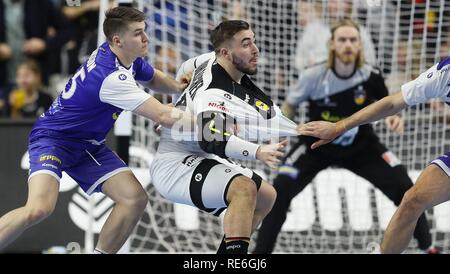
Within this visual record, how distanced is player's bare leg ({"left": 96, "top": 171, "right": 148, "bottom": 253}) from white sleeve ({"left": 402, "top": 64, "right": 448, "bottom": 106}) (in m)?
2.03

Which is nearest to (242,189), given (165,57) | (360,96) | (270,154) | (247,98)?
(270,154)

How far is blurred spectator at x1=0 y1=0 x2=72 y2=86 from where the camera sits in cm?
1182

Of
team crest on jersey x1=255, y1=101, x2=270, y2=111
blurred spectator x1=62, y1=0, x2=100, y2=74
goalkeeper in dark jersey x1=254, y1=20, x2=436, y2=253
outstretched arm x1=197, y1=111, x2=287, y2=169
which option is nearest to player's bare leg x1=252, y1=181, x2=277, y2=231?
outstretched arm x1=197, y1=111, x2=287, y2=169

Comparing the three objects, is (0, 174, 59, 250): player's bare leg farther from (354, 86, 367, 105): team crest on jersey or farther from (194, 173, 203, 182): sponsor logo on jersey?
(354, 86, 367, 105): team crest on jersey

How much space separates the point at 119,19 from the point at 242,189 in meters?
1.51

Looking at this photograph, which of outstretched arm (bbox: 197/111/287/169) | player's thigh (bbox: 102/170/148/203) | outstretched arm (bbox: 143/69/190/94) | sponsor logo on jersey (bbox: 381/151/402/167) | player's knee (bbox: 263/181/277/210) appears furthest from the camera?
sponsor logo on jersey (bbox: 381/151/402/167)

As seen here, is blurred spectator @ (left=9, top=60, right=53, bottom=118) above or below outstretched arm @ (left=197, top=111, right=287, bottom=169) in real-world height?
above

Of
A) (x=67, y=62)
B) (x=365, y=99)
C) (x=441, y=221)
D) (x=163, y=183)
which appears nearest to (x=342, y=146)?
(x=365, y=99)

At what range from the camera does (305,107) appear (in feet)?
32.4

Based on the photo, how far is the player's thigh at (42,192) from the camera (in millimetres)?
6949

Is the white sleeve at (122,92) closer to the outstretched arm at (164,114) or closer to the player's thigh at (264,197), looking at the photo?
the outstretched arm at (164,114)

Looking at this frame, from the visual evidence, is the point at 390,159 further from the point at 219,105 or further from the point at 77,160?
the point at 77,160

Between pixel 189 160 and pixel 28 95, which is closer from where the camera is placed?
pixel 189 160

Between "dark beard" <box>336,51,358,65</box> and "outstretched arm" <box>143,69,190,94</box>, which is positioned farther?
"dark beard" <box>336,51,358,65</box>
